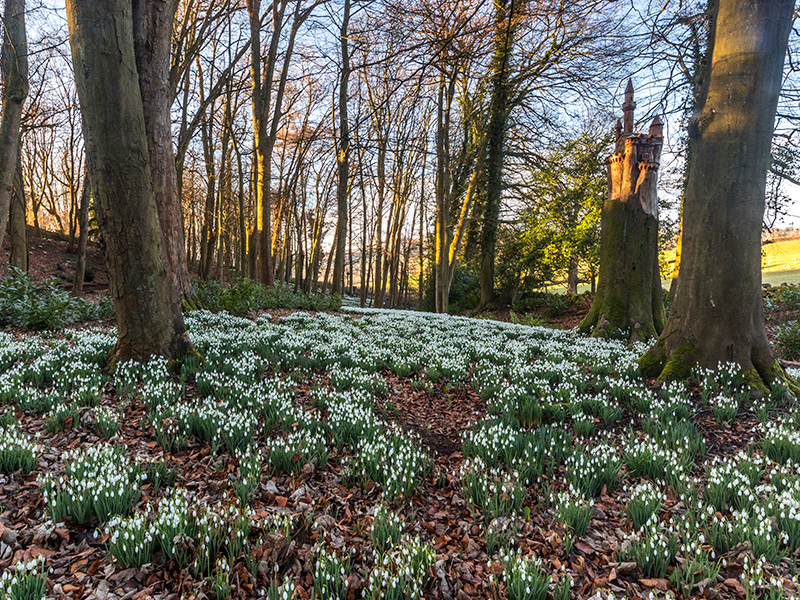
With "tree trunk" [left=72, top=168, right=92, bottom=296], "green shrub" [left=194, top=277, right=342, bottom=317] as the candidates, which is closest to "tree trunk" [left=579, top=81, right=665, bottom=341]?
"green shrub" [left=194, top=277, right=342, bottom=317]

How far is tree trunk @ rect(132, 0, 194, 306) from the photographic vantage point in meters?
7.24

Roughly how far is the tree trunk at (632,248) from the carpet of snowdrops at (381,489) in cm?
440

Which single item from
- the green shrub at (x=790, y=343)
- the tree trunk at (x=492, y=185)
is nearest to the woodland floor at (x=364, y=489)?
the green shrub at (x=790, y=343)

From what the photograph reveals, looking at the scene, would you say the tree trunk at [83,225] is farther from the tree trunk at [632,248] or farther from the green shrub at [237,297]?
the tree trunk at [632,248]

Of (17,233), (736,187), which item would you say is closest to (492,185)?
(736,187)

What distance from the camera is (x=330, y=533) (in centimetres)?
220

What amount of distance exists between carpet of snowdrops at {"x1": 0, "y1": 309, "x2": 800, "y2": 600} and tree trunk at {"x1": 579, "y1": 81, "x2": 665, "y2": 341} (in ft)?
14.4

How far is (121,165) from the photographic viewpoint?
4289 mm

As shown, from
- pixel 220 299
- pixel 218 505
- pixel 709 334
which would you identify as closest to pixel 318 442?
pixel 218 505

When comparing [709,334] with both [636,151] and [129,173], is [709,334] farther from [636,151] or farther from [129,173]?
[129,173]

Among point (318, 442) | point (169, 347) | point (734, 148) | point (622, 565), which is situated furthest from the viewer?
point (169, 347)

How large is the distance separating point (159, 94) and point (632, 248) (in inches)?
416

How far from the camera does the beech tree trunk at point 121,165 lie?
4.19m

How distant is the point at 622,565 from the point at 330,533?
1.56 m
